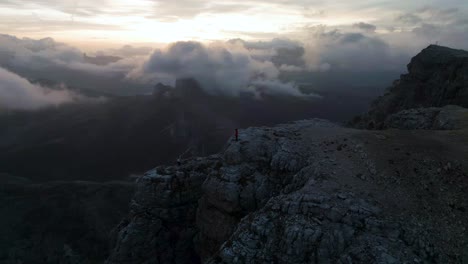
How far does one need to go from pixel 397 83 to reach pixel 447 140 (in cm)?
6493

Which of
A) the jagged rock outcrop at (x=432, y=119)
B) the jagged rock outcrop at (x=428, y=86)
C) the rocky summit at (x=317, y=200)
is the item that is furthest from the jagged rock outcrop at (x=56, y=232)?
the jagged rock outcrop at (x=432, y=119)

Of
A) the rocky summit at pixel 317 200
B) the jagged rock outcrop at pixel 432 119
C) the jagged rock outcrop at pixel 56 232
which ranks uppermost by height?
the jagged rock outcrop at pixel 432 119

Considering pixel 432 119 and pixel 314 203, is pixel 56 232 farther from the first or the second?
pixel 432 119

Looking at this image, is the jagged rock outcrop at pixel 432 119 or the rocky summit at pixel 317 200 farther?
the jagged rock outcrop at pixel 432 119

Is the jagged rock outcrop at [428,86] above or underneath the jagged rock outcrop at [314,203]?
above

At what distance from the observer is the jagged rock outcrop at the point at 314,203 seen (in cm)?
3167

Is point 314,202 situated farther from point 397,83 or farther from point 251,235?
point 397,83

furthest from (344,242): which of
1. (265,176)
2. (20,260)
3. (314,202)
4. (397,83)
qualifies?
(20,260)

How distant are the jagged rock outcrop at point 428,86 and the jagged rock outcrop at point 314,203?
3810cm

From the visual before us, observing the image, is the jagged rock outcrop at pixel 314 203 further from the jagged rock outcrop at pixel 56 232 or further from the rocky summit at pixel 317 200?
the jagged rock outcrop at pixel 56 232

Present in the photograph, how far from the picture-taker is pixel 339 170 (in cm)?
4075

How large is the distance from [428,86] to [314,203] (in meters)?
73.9

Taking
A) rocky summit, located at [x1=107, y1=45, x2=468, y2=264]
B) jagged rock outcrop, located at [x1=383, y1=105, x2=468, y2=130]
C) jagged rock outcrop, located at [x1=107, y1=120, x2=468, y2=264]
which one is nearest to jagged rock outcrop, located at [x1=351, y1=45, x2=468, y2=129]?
jagged rock outcrop, located at [x1=383, y1=105, x2=468, y2=130]

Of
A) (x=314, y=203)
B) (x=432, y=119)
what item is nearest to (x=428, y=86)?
(x=432, y=119)
